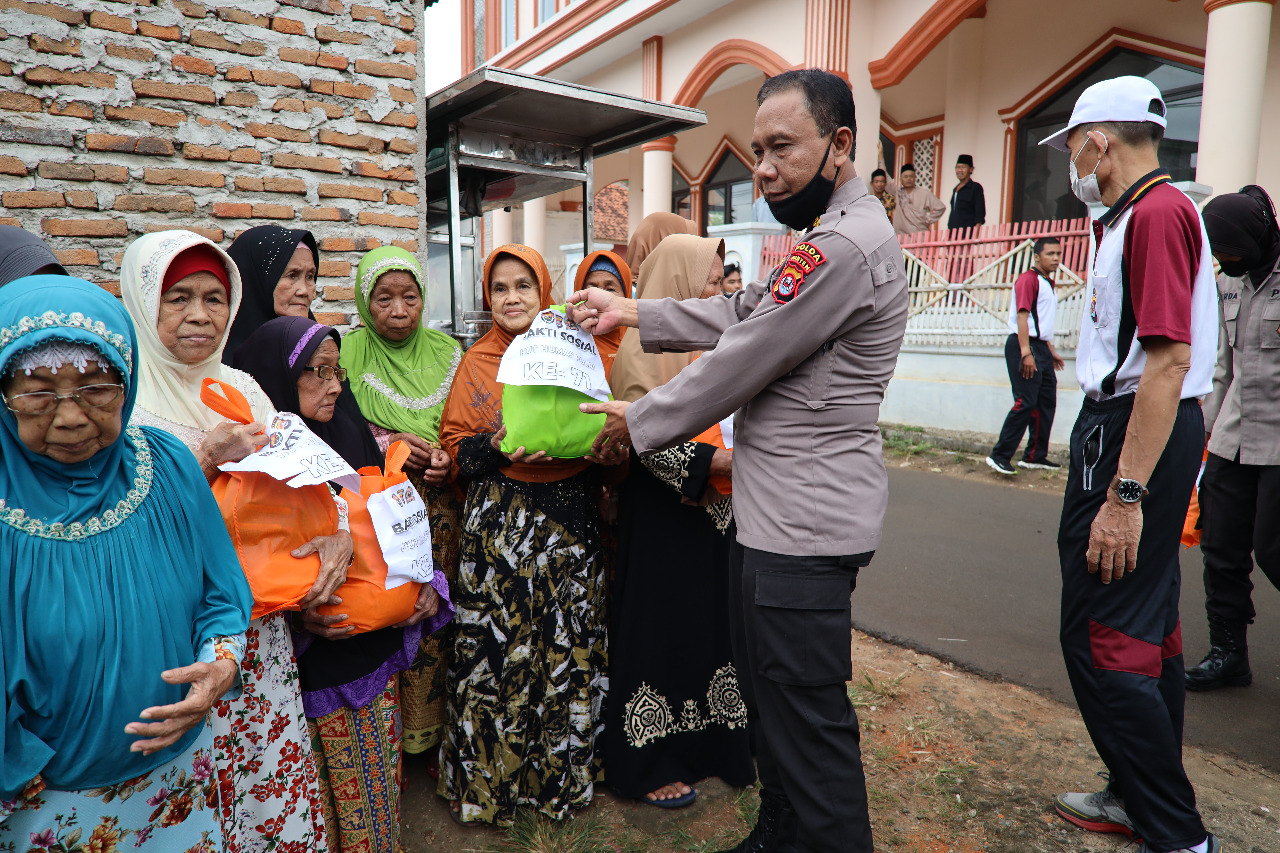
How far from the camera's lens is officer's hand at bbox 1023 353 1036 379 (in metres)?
7.58

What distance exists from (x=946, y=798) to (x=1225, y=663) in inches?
66.5

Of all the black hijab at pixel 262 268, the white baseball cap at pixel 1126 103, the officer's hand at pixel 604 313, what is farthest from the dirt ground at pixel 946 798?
the white baseball cap at pixel 1126 103

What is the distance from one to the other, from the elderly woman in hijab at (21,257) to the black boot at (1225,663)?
4518mm

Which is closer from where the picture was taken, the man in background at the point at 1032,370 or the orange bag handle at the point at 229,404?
the orange bag handle at the point at 229,404

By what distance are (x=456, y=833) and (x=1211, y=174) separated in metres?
8.16

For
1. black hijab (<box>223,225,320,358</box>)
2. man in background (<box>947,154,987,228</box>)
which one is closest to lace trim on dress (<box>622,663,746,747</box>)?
black hijab (<box>223,225,320,358</box>)

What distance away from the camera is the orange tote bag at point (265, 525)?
1.84 m

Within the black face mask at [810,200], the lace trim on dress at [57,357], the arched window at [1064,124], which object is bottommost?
the lace trim on dress at [57,357]

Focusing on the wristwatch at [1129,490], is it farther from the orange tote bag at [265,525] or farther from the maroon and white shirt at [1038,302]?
the maroon and white shirt at [1038,302]

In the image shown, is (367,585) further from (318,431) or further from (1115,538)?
(1115,538)

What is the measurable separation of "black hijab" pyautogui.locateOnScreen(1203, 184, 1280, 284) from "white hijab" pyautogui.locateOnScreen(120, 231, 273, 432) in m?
3.41

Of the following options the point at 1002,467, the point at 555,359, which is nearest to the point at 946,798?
the point at 555,359

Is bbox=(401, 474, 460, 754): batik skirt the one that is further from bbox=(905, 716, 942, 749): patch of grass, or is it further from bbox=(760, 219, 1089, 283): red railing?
bbox=(760, 219, 1089, 283): red railing

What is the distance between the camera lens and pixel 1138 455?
2146 mm
